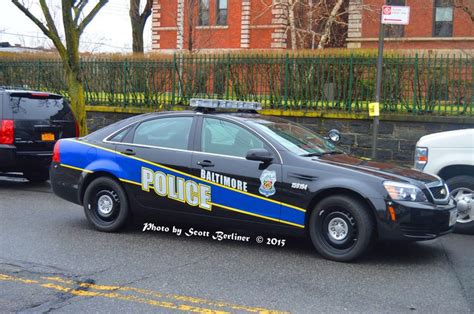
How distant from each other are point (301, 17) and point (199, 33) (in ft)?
33.9

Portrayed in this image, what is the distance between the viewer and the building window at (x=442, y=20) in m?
27.9

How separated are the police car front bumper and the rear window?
704cm

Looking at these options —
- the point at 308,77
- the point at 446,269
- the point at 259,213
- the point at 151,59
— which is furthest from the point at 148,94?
the point at 446,269

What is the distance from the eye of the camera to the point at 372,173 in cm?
609

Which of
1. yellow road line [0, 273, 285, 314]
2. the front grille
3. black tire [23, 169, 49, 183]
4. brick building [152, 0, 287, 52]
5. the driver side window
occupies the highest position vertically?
brick building [152, 0, 287, 52]

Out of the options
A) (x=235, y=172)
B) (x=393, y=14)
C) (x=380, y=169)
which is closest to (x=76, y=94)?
(x=393, y=14)

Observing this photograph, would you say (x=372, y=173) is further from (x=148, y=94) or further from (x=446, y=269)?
(x=148, y=94)

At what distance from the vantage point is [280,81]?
1325 centimetres

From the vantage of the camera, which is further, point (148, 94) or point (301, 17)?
point (301, 17)

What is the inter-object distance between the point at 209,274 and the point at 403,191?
2.17 metres

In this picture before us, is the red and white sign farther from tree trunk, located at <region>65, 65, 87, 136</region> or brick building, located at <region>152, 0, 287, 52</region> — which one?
brick building, located at <region>152, 0, 287, 52</region>

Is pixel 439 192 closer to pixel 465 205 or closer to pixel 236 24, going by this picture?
pixel 465 205

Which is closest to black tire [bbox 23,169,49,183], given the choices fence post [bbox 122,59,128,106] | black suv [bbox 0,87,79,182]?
black suv [bbox 0,87,79,182]

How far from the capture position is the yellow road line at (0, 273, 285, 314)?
468cm
